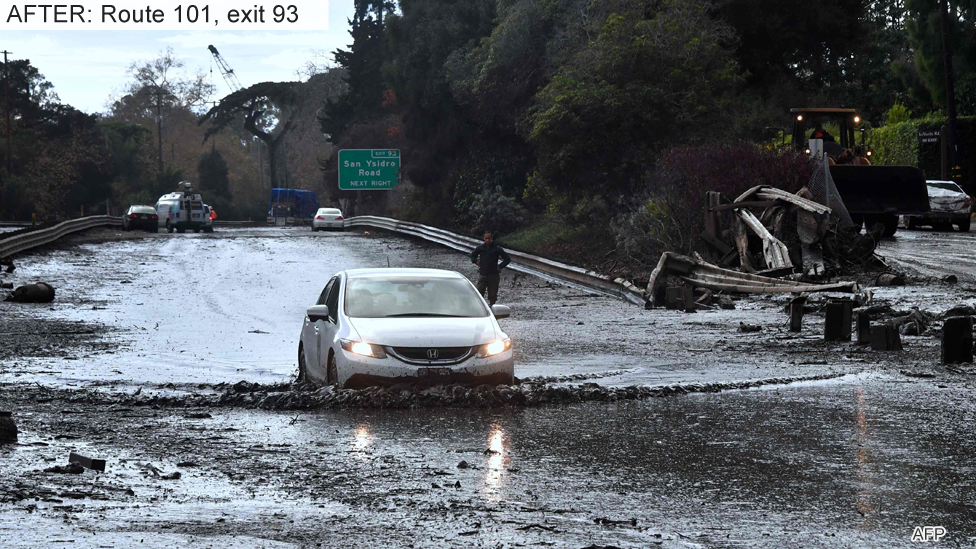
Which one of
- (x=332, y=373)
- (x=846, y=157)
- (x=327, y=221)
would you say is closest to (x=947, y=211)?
(x=846, y=157)

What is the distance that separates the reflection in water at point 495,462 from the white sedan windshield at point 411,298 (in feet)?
8.75

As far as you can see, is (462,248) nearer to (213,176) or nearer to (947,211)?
(947,211)

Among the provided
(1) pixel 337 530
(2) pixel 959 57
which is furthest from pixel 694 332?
(2) pixel 959 57

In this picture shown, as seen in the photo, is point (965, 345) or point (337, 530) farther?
point (965, 345)

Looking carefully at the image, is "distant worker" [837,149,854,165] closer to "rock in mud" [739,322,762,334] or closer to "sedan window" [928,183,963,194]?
"sedan window" [928,183,963,194]

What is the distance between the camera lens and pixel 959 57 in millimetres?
55750

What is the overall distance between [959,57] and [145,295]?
4195 centimetres

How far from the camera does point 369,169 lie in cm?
6384

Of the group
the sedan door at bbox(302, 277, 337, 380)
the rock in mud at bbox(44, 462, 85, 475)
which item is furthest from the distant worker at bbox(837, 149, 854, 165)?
the rock in mud at bbox(44, 462, 85, 475)

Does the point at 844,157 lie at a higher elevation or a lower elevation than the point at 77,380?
higher

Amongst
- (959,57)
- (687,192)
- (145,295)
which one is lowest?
(145,295)

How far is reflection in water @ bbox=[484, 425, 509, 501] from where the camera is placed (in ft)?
25.7

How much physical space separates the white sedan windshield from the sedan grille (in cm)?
90

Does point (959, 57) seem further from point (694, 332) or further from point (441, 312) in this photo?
point (441, 312)
